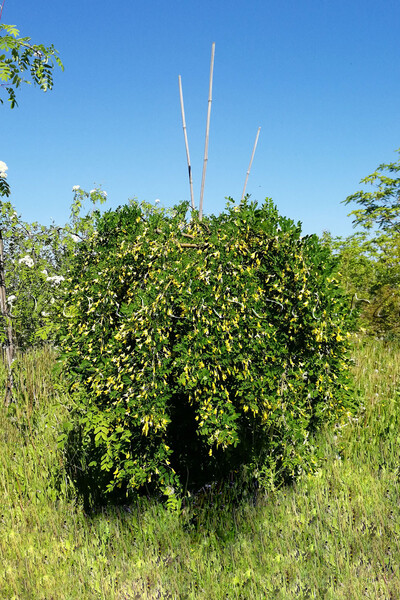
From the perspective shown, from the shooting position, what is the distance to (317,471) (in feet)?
12.5

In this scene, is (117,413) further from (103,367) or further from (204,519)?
(204,519)

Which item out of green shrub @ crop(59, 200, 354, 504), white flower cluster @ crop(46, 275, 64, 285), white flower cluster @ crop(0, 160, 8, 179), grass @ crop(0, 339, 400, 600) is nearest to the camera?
grass @ crop(0, 339, 400, 600)

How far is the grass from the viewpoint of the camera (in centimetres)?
269

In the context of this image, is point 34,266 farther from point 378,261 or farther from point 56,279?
point 378,261

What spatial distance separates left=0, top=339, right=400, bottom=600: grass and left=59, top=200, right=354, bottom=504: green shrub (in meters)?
0.29

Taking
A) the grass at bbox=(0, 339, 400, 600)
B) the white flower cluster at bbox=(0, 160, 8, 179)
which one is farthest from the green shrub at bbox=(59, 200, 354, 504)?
the white flower cluster at bbox=(0, 160, 8, 179)

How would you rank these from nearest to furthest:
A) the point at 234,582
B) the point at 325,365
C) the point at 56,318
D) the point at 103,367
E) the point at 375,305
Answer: the point at 234,582, the point at 103,367, the point at 325,365, the point at 56,318, the point at 375,305

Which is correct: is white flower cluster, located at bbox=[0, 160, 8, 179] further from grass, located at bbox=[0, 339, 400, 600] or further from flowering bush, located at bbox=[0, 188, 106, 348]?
grass, located at bbox=[0, 339, 400, 600]

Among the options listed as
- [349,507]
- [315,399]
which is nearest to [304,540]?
[349,507]

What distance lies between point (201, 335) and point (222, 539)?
1525 millimetres

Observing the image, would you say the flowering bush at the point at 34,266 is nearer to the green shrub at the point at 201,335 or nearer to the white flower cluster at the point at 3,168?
the white flower cluster at the point at 3,168

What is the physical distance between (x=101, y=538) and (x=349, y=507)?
5.91 feet

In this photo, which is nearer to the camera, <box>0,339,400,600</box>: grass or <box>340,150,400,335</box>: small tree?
<box>0,339,400,600</box>: grass

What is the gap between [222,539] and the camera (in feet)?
10.7
